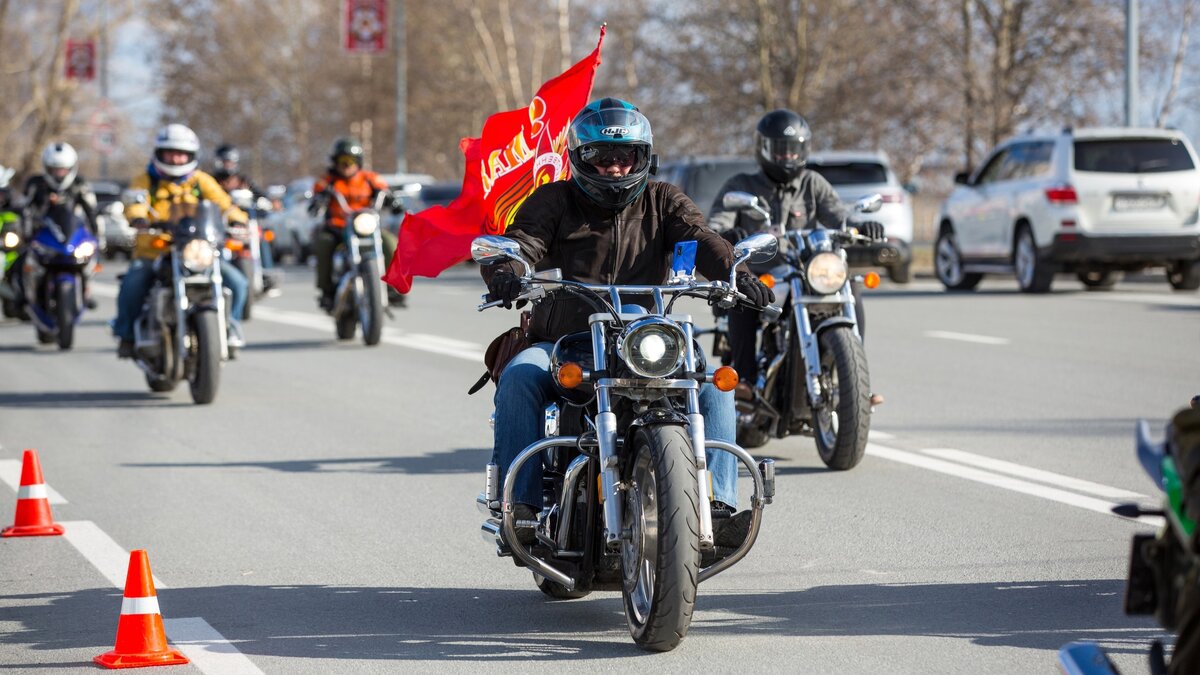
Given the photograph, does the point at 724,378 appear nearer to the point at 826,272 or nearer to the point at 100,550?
the point at 100,550

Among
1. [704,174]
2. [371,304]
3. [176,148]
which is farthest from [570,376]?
[704,174]

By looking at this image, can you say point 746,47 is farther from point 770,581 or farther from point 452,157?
point 770,581

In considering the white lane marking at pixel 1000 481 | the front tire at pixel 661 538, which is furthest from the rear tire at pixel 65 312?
the front tire at pixel 661 538

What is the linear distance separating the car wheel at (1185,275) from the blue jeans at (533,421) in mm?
18450

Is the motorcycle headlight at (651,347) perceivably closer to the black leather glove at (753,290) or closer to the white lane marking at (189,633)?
the black leather glove at (753,290)

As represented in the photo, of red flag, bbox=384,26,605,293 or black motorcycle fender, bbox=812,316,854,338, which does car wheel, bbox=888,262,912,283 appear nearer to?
black motorcycle fender, bbox=812,316,854,338

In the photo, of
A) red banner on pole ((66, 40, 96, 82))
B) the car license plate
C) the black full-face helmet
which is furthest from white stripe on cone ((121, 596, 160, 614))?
red banner on pole ((66, 40, 96, 82))

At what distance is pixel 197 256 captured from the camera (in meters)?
13.8

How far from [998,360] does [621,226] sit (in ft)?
31.0

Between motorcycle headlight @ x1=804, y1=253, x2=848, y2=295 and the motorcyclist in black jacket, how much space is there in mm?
352

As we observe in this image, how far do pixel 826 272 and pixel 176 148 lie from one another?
593 cm

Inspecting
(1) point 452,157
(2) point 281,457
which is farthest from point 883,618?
(1) point 452,157

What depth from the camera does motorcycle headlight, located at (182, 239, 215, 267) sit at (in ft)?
45.1

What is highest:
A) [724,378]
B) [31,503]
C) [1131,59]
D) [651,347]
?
[1131,59]
